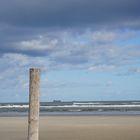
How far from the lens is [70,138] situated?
22.9 m

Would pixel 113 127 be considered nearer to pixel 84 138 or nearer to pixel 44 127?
pixel 44 127

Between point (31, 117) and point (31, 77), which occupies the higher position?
point (31, 77)

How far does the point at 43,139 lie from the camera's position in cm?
2302

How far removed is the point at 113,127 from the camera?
28.6 metres

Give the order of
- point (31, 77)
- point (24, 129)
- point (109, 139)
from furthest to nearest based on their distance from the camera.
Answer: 1. point (24, 129)
2. point (109, 139)
3. point (31, 77)

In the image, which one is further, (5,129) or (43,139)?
(5,129)

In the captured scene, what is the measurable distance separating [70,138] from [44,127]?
6585mm

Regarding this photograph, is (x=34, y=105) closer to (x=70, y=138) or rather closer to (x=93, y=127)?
(x=70, y=138)

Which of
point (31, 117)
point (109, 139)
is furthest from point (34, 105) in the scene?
point (109, 139)

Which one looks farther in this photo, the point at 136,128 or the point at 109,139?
the point at 136,128

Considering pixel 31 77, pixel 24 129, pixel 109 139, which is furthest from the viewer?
pixel 24 129

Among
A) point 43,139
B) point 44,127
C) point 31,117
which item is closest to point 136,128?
point 44,127

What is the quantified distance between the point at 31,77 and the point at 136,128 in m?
16.6

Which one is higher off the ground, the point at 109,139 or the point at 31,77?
the point at 31,77
